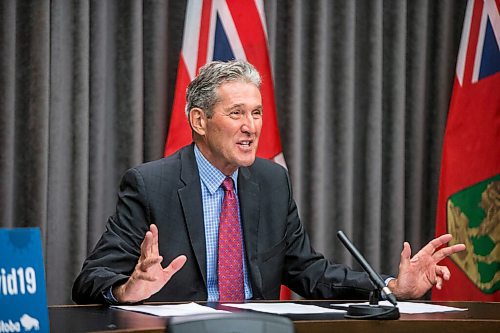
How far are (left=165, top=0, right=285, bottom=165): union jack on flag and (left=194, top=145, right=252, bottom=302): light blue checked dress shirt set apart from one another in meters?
0.84

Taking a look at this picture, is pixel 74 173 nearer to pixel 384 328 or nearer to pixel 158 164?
pixel 158 164

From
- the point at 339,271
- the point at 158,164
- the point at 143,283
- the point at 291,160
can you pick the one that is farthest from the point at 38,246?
the point at 291,160

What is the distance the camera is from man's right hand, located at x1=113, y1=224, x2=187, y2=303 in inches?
94.7

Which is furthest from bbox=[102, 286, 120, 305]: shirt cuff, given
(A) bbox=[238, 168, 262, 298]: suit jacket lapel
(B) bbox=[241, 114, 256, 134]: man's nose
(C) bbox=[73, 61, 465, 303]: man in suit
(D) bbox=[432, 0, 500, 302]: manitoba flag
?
(D) bbox=[432, 0, 500, 302]: manitoba flag

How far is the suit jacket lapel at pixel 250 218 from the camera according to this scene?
2910 millimetres

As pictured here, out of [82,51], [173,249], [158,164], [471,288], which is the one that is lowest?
[471,288]

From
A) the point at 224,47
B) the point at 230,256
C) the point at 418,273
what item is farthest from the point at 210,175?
the point at 224,47

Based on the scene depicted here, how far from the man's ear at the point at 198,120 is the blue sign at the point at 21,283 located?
51.8 inches

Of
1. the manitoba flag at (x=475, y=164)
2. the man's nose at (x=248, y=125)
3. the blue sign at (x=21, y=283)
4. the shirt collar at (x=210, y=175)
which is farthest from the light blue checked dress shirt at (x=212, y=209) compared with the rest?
the manitoba flag at (x=475, y=164)

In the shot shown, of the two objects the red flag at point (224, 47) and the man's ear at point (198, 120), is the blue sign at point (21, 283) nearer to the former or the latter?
the man's ear at point (198, 120)

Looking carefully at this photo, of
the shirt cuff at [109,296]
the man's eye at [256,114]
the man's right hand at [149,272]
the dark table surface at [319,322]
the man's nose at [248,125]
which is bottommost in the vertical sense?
the dark table surface at [319,322]

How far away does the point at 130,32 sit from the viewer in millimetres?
4105

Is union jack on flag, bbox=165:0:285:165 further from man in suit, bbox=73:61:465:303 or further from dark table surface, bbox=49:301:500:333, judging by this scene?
dark table surface, bbox=49:301:500:333

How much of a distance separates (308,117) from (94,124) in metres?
1.13
